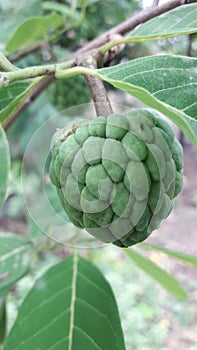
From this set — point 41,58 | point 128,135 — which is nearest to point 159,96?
point 128,135

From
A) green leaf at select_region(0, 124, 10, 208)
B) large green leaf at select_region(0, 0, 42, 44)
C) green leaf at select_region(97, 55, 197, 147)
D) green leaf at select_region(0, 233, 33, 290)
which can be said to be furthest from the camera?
large green leaf at select_region(0, 0, 42, 44)

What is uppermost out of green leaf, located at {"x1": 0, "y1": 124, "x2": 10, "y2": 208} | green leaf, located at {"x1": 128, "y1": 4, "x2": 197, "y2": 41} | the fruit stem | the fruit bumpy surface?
green leaf, located at {"x1": 0, "y1": 124, "x2": 10, "y2": 208}

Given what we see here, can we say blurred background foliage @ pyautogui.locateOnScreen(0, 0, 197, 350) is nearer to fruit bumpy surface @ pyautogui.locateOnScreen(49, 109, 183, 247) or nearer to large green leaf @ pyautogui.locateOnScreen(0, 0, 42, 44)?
large green leaf @ pyautogui.locateOnScreen(0, 0, 42, 44)

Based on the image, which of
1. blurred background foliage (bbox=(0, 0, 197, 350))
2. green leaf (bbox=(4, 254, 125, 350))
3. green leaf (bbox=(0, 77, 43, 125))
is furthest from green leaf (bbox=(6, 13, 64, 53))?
green leaf (bbox=(4, 254, 125, 350))

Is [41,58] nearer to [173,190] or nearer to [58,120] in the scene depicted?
[58,120]

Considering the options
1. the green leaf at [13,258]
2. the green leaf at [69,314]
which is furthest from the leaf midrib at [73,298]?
the green leaf at [13,258]

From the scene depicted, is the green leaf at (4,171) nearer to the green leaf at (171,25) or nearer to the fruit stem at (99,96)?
the fruit stem at (99,96)

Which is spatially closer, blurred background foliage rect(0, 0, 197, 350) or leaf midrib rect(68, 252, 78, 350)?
leaf midrib rect(68, 252, 78, 350)

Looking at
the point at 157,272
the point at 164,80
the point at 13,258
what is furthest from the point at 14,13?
the point at 164,80
